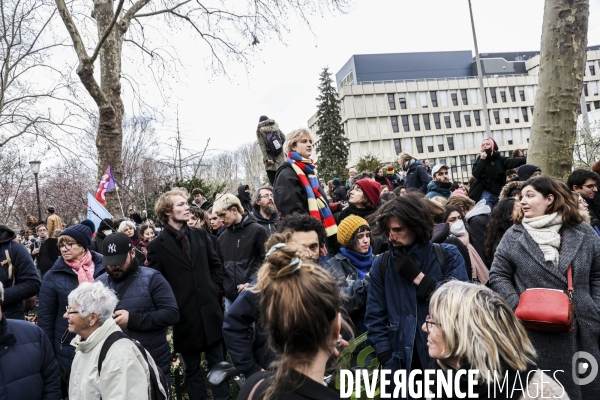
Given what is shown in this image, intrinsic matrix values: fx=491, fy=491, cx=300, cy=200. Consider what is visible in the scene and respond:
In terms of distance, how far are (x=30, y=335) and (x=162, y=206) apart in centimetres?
203

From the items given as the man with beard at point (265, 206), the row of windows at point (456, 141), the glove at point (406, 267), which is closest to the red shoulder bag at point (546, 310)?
the glove at point (406, 267)

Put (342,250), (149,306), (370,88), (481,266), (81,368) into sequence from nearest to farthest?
1. (81,368)
2. (342,250)
3. (149,306)
4. (481,266)
5. (370,88)

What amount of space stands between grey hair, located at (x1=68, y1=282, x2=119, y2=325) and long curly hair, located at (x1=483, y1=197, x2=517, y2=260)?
3.43m

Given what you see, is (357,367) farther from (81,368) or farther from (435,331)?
(81,368)

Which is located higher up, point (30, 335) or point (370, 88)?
point (370, 88)

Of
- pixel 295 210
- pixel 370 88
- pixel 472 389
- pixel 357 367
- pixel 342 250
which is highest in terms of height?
pixel 370 88

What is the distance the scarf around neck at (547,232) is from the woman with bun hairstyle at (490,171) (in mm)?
3393

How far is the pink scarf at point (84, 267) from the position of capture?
490 centimetres

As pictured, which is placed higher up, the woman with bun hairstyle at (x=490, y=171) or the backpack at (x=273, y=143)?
the backpack at (x=273, y=143)

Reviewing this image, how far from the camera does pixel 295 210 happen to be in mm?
4523

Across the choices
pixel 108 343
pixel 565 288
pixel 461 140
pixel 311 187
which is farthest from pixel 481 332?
pixel 461 140

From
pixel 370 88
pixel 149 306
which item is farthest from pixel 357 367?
pixel 370 88

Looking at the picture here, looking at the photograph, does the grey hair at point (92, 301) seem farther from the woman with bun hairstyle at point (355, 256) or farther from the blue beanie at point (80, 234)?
the blue beanie at point (80, 234)

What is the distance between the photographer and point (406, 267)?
128 inches
